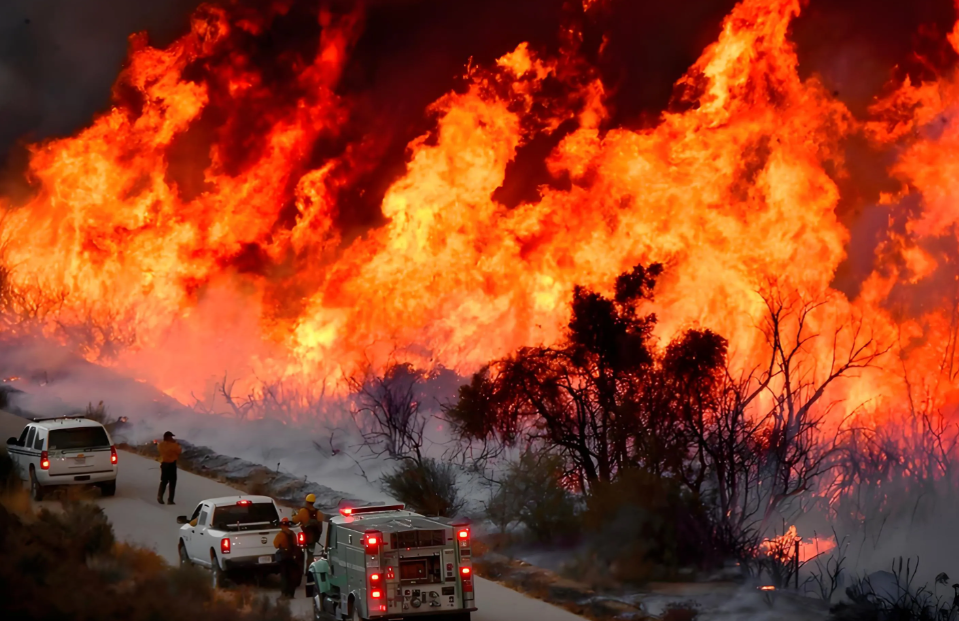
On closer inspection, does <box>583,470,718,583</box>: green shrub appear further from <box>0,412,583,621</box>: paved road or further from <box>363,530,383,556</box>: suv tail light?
<box>363,530,383,556</box>: suv tail light

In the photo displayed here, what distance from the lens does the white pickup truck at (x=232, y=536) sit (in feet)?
70.6

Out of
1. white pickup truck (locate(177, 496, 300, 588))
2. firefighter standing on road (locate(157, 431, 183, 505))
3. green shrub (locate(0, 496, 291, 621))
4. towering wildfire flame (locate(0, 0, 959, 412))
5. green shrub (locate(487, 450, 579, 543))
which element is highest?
towering wildfire flame (locate(0, 0, 959, 412))

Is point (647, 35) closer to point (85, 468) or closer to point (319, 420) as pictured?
point (319, 420)

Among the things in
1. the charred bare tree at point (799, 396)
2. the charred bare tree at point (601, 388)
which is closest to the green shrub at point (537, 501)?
the charred bare tree at point (601, 388)

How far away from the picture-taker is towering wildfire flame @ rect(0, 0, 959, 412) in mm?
36438

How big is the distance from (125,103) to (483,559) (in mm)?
29727

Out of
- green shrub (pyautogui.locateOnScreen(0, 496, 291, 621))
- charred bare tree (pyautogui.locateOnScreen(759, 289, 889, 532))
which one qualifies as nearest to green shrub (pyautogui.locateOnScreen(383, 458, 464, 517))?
charred bare tree (pyautogui.locateOnScreen(759, 289, 889, 532))

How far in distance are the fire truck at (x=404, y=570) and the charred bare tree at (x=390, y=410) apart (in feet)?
58.0

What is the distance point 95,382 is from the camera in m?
48.0

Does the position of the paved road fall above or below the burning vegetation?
below

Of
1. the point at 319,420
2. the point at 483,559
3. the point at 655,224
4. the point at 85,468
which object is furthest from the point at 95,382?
the point at 483,559

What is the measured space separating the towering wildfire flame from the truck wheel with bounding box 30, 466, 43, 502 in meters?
15.3

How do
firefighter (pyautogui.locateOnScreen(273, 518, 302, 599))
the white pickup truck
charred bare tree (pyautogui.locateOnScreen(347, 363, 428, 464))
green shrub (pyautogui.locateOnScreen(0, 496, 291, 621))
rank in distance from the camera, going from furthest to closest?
charred bare tree (pyautogui.locateOnScreen(347, 363, 428, 464)) < the white pickup truck < firefighter (pyautogui.locateOnScreen(273, 518, 302, 599)) < green shrub (pyautogui.locateOnScreen(0, 496, 291, 621))

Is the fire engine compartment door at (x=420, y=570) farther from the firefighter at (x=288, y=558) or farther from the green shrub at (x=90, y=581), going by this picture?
the firefighter at (x=288, y=558)
